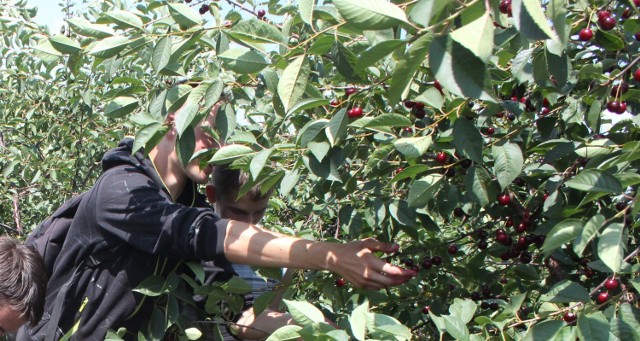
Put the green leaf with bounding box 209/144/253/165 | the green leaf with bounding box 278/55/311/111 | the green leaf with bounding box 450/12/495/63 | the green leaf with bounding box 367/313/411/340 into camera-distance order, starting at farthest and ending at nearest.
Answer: the green leaf with bounding box 209/144/253/165 → the green leaf with bounding box 278/55/311/111 → the green leaf with bounding box 367/313/411/340 → the green leaf with bounding box 450/12/495/63

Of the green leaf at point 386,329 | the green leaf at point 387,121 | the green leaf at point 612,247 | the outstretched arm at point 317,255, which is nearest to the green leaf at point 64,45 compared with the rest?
the outstretched arm at point 317,255

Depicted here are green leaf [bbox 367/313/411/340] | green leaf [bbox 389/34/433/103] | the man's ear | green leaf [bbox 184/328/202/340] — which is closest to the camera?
green leaf [bbox 389/34/433/103]

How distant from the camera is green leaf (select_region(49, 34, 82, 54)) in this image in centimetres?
179

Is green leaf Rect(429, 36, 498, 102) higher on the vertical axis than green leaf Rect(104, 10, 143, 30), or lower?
higher

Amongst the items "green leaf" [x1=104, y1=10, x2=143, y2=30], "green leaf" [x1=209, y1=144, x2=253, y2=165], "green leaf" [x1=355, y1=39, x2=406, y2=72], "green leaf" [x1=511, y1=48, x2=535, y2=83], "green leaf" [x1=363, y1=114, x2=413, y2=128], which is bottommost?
"green leaf" [x1=209, y1=144, x2=253, y2=165]

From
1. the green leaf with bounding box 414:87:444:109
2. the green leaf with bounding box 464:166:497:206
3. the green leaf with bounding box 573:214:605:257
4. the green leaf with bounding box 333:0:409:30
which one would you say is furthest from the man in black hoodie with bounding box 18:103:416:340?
the green leaf with bounding box 333:0:409:30

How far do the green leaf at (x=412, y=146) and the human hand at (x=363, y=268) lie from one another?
0.80ft

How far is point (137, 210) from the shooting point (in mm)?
1924

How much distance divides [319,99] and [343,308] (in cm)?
85

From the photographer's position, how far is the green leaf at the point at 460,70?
3.17 feet

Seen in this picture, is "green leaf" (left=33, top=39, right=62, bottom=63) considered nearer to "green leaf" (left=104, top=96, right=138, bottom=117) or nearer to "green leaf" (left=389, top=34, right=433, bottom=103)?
"green leaf" (left=104, top=96, right=138, bottom=117)

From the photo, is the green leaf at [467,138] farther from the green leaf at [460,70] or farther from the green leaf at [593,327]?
the green leaf at [460,70]

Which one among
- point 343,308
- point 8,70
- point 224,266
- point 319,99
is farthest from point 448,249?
point 8,70

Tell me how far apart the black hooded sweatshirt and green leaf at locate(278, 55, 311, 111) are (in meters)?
0.47
